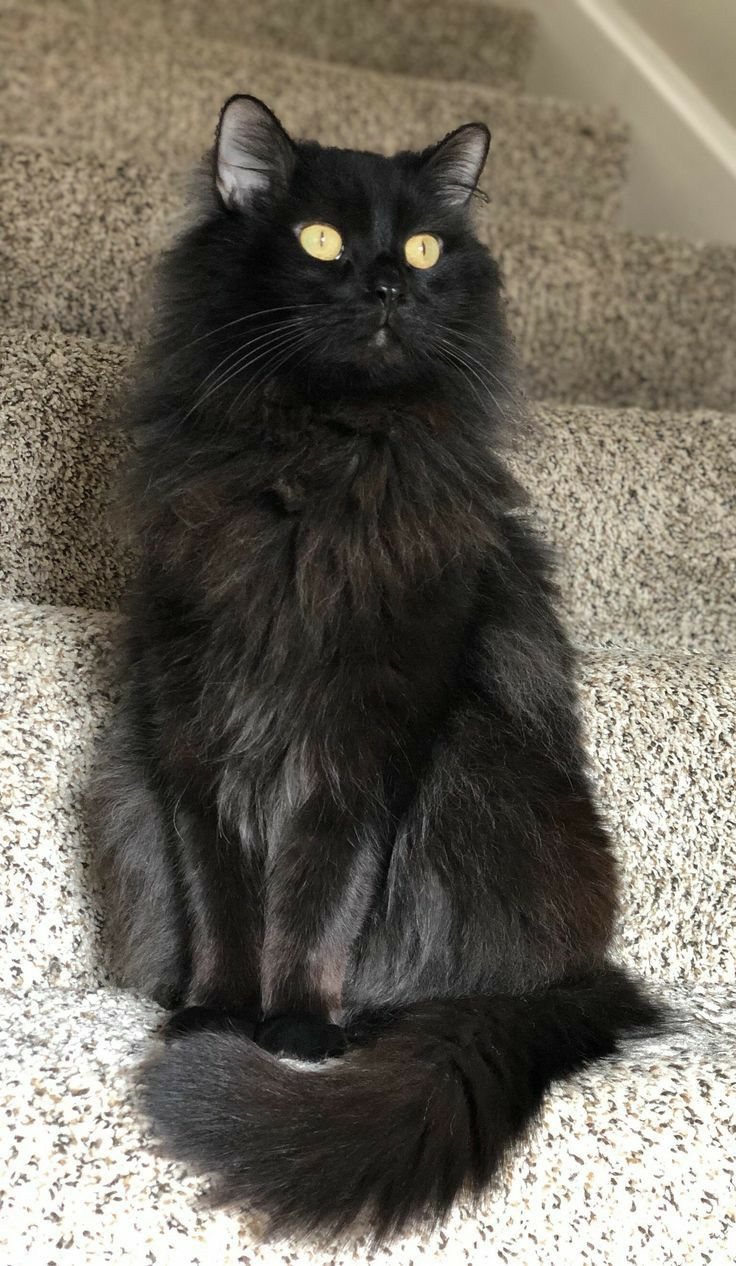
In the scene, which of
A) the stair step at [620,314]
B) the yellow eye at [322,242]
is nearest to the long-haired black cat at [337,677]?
the yellow eye at [322,242]

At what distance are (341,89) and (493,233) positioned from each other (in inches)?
19.6

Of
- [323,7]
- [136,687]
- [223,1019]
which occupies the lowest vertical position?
[223,1019]

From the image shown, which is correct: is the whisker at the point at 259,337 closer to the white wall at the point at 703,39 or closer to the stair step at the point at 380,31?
the white wall at the point at 703,39

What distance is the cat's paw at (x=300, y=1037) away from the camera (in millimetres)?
1104

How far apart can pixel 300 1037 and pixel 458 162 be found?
0.89 m

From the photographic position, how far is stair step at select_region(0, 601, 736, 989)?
1.29 metres

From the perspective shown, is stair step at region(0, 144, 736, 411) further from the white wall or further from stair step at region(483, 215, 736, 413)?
the white wall

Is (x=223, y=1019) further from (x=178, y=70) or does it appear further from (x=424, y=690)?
(x=178, y=70)

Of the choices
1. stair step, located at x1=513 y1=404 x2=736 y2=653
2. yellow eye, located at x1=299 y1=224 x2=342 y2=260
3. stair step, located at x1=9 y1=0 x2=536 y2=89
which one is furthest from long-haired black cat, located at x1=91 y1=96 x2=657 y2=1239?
stair step, located at x1=9 y1=0 x2=536 y2=89

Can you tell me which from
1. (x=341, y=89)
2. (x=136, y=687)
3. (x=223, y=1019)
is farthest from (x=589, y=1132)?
(x=341, y=89)

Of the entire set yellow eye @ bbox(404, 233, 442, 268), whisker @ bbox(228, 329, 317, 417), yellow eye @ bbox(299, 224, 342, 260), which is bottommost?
whisker @ bbox(228, 329, 317, 417)

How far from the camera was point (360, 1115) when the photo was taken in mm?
992

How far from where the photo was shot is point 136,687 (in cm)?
125

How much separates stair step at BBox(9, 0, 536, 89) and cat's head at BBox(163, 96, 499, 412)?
5.04 ft
